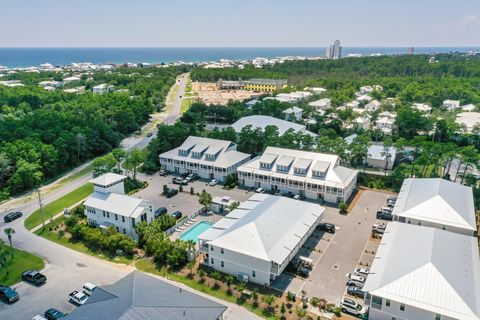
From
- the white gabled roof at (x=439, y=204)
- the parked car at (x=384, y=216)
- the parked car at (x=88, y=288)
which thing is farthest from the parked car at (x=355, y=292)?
the parked car at (x=88, y=288)

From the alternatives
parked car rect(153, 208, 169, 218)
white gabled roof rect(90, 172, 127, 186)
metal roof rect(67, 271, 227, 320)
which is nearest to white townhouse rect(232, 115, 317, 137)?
parked car rect(153, 208, 169, 218)

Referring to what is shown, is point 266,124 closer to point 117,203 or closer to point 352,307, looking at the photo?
point 117,203

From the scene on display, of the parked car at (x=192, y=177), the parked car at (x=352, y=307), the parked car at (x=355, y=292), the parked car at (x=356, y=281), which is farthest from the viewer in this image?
the parked car at (x=192, y=177)

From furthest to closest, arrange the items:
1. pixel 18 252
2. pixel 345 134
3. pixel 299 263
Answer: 1. pixel 345 134
2. pixel 18 252
3. pixel 299 263

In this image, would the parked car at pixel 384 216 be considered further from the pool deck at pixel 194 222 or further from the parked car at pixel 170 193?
the parked car at pixel 170 193

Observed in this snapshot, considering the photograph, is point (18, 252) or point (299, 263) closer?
point (299, 263)

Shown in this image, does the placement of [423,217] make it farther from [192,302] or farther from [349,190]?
[192,302]

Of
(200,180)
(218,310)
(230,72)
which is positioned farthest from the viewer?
(230,72)

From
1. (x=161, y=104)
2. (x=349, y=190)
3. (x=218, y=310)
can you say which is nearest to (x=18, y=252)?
(x=218, y=310)
